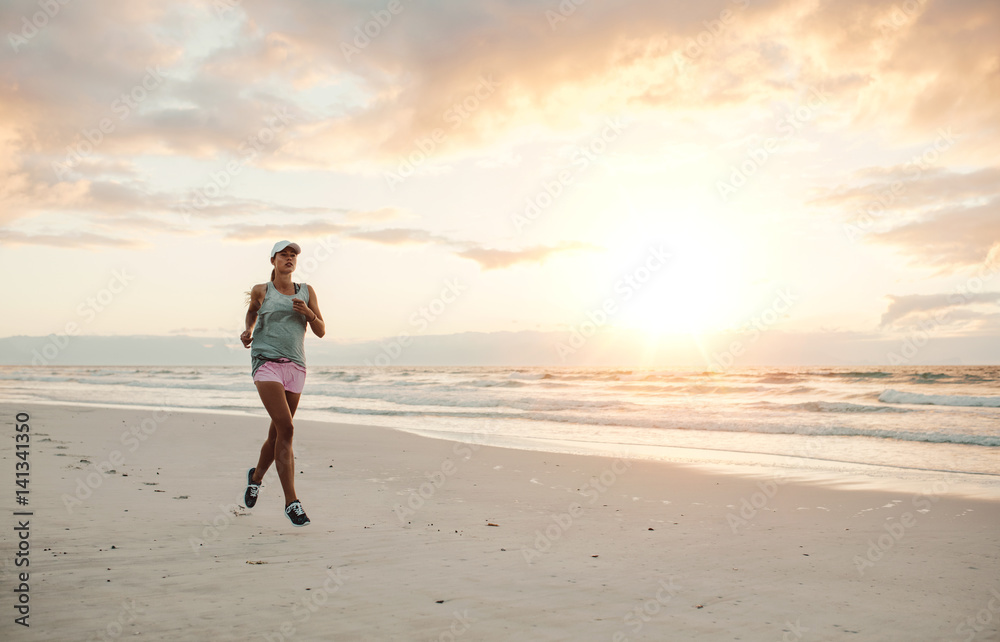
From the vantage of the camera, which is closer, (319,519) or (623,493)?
(319,519)

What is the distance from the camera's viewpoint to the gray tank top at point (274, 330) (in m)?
5.14

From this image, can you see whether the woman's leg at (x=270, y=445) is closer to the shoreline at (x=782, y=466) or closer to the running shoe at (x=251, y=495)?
the running shoe at (x=251, y=495)

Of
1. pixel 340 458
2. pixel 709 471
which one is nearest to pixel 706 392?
pixel 709 471

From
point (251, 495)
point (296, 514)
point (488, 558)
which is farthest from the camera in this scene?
point (251, 495)

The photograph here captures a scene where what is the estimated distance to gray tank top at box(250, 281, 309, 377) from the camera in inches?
202

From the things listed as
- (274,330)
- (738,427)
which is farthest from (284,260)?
(738,427)

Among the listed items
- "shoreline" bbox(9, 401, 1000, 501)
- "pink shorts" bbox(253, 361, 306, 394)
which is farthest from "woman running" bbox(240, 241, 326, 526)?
"shoreline" bbox(9, 401, 1000, 501)

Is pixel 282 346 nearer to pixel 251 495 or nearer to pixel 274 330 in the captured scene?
pixel 274 330

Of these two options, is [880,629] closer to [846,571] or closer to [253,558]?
[846,571]

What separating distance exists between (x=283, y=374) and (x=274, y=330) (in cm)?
38

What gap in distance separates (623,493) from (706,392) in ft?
90.7

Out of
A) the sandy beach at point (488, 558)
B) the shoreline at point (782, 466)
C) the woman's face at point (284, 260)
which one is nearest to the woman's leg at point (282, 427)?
the sandy beach at point (488, 558)

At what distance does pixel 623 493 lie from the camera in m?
7.41

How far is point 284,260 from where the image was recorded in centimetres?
526
